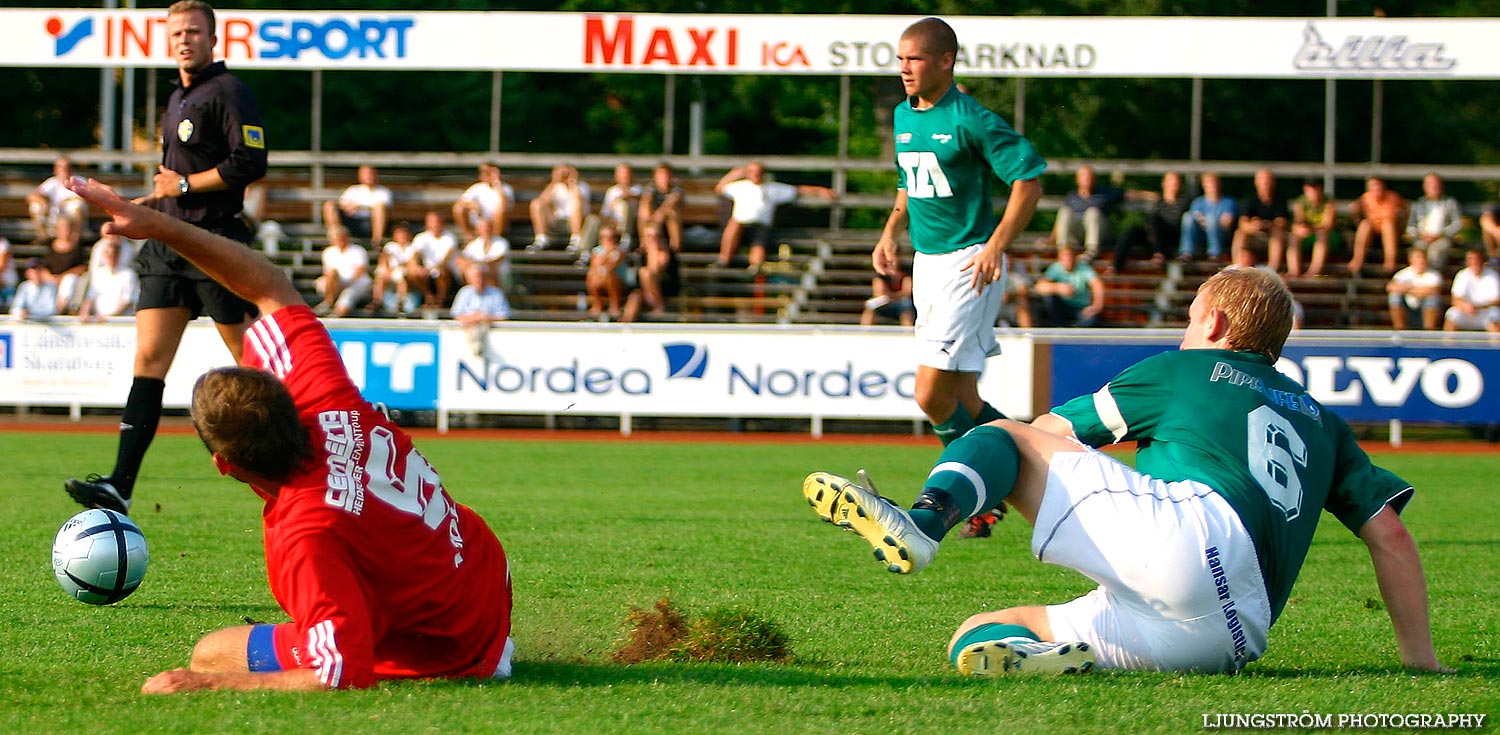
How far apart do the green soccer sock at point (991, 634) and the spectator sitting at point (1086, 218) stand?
16176mm

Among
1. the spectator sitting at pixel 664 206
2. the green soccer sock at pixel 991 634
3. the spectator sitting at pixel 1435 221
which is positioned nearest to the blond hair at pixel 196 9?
the green soccer sock at pixel 991 634

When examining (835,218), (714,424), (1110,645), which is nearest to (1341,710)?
(1110,645)

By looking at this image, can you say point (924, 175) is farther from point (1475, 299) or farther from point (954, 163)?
point (1475, 299)

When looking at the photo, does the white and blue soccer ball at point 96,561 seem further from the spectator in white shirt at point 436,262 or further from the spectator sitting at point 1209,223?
the spectator sitting at point 1209,223

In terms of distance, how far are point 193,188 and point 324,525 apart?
12.1 feet

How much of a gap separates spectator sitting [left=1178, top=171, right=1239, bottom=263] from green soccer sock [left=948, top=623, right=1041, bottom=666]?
1688 cm

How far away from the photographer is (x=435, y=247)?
19641 millimetres

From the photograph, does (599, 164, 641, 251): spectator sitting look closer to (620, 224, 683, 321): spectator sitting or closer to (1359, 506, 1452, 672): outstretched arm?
(620, 224, 683, 321): spectator sitting

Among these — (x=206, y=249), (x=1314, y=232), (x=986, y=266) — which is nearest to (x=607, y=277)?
(x=1314, y=232)

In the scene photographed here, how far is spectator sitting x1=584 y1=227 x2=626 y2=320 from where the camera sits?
18969 millimetres

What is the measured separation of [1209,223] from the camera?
20391mm

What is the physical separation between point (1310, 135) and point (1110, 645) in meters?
32.8

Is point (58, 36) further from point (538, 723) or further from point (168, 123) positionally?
point (538, 723)

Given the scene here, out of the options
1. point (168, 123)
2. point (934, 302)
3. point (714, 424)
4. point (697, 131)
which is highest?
point (697, 131)
